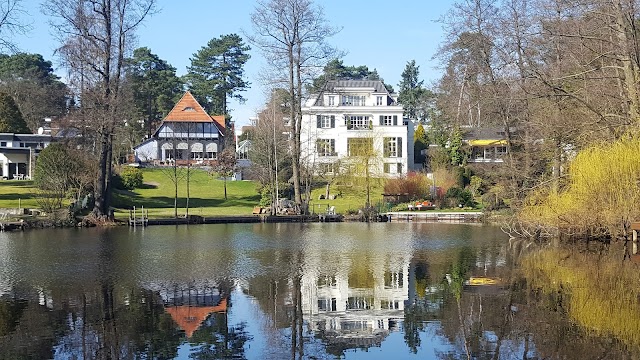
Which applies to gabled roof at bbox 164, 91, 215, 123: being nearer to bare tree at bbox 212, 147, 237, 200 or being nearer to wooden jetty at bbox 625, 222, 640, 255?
bare tree at bbox 212, 147, 237, 200

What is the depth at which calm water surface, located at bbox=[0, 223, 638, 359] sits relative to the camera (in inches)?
442

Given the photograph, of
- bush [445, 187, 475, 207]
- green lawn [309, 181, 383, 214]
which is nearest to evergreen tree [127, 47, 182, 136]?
green lawn [309, 181, 383, 214]

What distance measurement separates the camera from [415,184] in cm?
5050

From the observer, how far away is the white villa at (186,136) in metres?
76.2

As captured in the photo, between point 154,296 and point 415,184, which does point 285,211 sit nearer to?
point 415,184

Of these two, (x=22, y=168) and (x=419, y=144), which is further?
(x=419, y=144)

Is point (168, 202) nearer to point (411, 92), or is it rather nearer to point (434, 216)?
point (434, 216)

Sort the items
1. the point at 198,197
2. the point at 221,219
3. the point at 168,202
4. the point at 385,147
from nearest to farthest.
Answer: the point at 221,219, the point at 168,202, the point at 198,197, the point at 385,147

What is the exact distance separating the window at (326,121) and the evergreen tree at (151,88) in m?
27.3

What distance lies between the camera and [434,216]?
43.1 m

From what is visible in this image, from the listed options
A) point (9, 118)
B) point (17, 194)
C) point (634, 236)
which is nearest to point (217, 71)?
point (9, 118)

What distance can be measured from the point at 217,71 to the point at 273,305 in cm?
8427

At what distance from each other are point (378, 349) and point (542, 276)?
8.50 meters

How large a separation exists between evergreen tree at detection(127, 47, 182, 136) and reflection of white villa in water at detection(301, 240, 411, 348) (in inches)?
2721
